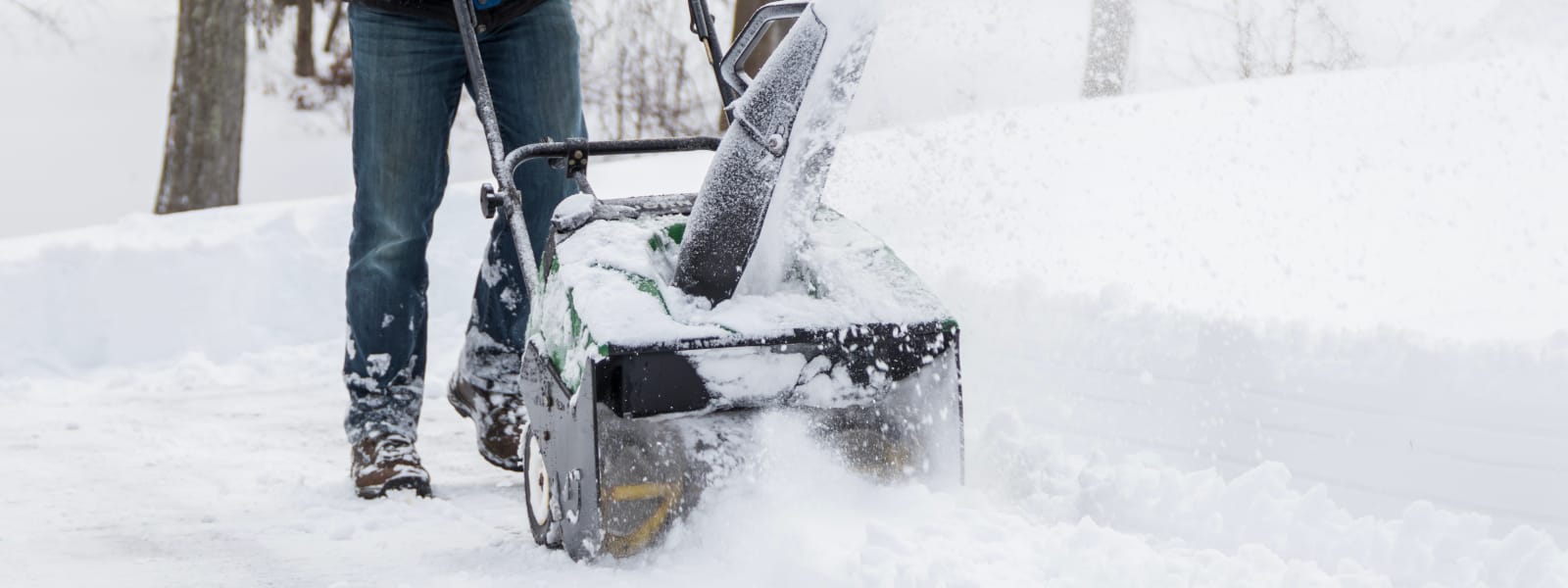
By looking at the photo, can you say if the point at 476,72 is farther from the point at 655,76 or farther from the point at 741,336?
the point at 655,76

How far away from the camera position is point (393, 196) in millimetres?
2787

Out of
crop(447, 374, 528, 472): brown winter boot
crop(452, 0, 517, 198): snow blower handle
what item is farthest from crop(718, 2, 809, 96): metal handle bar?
crop(447, 374, 528, 472): brown winter boot

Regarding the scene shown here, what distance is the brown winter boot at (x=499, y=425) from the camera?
291 centimetres

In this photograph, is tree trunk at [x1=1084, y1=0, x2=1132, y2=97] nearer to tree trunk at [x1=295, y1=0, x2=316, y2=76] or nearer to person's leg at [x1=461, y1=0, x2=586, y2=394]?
person's leg at [x1=461, y1=0, x2=586, y2=394]

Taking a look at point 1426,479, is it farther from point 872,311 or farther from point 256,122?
point 256,122

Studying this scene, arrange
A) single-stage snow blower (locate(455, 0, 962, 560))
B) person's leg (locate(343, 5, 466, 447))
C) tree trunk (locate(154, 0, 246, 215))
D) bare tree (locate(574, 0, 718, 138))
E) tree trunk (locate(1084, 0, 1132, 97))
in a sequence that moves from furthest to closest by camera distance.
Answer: bare tree (locate(574, 0, 718, 138)) < tree trunk (locate(154, 0, 246, 215)) < tree trunk (locate(1084, 0, 1132, 97)) < person's leg (locate(343, 5, 466, 447)) < single-stage snow blower (locate(455, 0, 962, 560))

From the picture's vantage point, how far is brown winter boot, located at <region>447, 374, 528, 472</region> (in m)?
2.91

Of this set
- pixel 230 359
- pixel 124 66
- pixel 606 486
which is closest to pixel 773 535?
pixel 606 486

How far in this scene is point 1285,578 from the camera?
1.89 m

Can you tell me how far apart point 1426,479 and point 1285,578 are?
85 centimetres

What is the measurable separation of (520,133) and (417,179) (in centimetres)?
23

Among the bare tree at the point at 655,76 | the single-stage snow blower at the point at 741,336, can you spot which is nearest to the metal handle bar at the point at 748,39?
the single-stage snow blower at the point at 741,336

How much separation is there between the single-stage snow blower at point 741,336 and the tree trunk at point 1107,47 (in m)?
4.43

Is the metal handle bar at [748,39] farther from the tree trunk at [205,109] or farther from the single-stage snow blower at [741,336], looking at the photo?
the tree trunk at [205,109]
